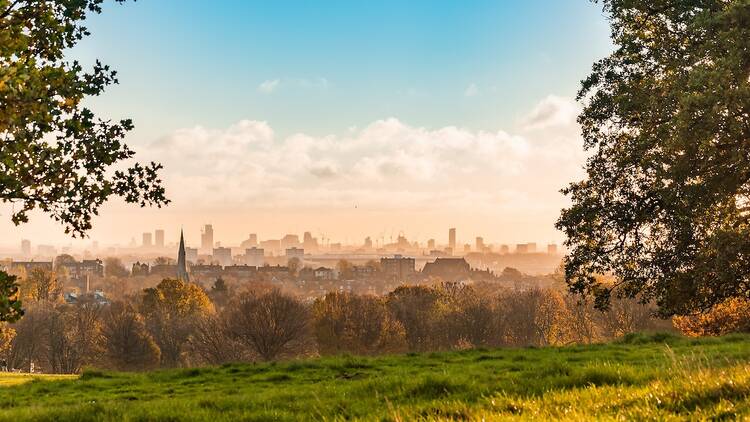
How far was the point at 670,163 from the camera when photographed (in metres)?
17.7

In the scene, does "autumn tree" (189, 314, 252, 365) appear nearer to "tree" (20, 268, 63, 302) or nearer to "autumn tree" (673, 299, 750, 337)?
"autumn tree" (673, 299, 750, 337)

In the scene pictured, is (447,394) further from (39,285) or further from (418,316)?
(39,285)

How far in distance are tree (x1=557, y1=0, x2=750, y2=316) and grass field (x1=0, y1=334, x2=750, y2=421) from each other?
3048mm

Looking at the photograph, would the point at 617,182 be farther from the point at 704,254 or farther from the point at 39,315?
the point at 39,315

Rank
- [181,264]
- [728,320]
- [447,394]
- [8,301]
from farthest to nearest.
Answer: [181,264]
[728,320]
[447,394]
[8,301]

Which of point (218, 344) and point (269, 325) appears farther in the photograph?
point (218, 344)

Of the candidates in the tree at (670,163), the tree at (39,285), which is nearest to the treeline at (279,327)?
the tree at (39,285)

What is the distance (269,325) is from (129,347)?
65.1ft

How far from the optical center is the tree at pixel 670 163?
51.9 feet

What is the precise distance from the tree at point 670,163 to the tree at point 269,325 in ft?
161

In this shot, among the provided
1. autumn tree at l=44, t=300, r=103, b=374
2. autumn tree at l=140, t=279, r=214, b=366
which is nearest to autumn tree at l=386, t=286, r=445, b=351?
autumn tree at l=140, t=279, r=214, b=366

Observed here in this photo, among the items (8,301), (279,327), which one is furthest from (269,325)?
(8,301)

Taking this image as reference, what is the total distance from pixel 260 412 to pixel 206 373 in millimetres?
12661

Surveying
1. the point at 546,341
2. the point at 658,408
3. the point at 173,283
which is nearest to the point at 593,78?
the point at 658,408
